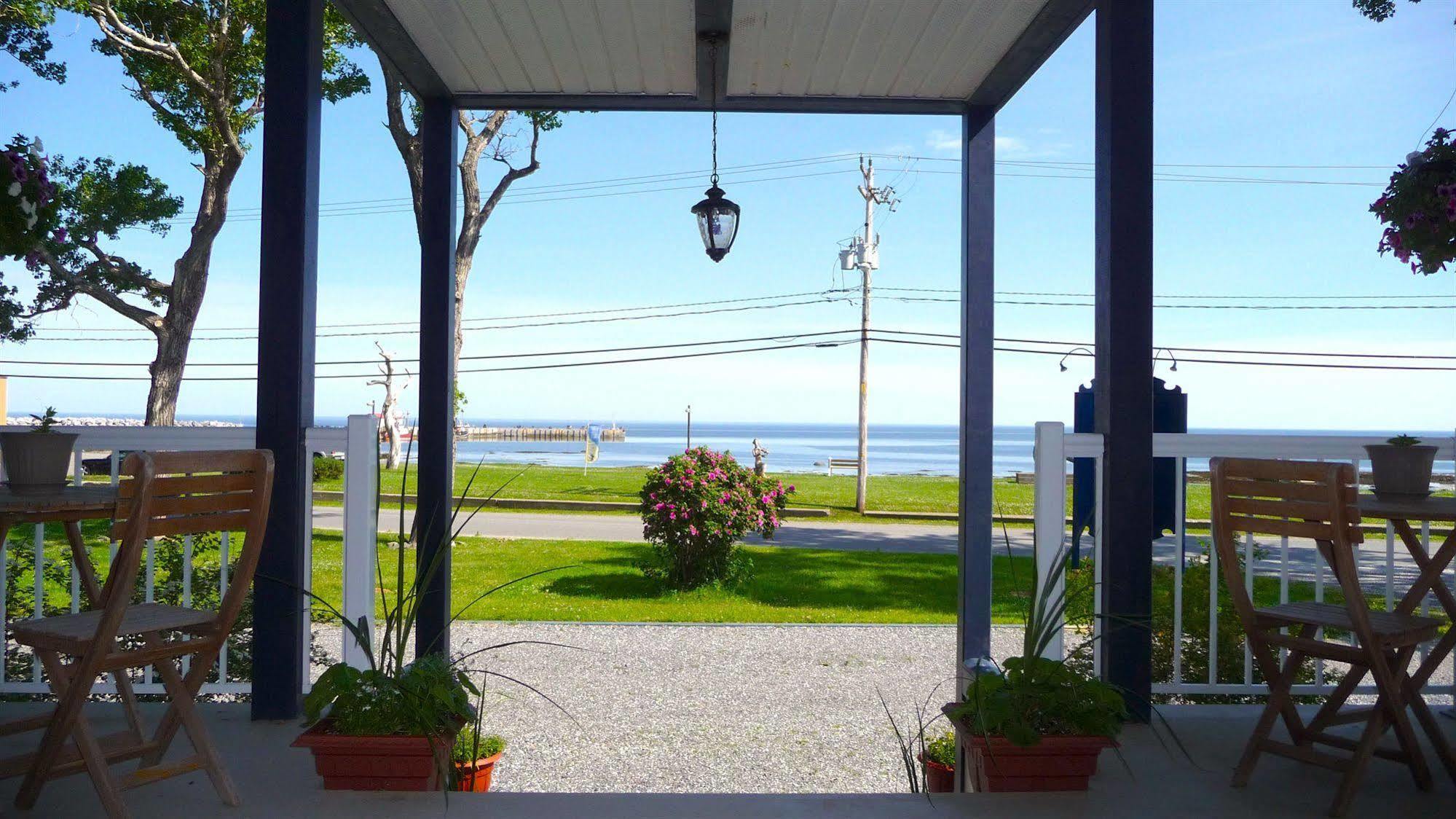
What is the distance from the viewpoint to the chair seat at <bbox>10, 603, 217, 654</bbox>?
2.04m

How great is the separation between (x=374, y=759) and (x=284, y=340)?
Answer: 130 cm

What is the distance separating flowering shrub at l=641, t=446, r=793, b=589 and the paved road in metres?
3.60

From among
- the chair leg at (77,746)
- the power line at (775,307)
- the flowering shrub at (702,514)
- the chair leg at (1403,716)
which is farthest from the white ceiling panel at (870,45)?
the power line at (775,307)

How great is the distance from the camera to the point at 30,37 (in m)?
11.0

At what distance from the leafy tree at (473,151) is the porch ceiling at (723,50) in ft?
24.3

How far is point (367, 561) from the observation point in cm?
295

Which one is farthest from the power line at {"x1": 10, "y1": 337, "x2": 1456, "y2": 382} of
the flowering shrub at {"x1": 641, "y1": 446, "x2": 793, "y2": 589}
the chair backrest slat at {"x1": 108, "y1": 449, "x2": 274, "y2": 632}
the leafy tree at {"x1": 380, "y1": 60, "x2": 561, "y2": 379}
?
the chair backrest slat at {"x1": 108, "y1": 449, "x2": 274, "y2": 632}

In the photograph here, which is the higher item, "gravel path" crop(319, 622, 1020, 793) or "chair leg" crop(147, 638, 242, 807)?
"chair leg" crop(147, 638, 242, 807)

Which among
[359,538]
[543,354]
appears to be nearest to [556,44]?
[359,538]

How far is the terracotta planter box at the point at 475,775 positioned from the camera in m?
2.56

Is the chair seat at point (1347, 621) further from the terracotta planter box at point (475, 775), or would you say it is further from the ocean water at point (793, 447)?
the ocean water at point (793, 447)

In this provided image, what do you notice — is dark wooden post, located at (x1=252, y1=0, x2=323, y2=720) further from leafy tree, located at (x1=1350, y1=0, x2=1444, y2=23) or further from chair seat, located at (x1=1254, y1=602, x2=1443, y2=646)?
leafy tree, located at (x1=1350, y1=0, x2=1444, y2=23)

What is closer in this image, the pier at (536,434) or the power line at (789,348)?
the power line at (789,348)

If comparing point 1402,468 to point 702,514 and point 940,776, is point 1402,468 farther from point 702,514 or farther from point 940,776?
point 702,514
